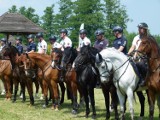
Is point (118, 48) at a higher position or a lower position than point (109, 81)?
higher

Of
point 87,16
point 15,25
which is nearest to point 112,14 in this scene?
point 87,16

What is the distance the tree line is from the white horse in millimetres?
47642

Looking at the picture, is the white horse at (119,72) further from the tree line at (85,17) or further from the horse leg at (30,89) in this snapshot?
the tree line at (85,17)

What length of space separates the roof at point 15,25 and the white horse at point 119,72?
21088mm

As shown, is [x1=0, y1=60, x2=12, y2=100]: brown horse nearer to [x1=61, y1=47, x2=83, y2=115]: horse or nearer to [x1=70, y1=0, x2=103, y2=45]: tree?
[x1=61, y1=47, x2=83, y2=115]: horse

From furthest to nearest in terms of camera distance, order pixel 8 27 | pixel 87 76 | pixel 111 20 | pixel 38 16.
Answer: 1. pixel 38 16
2. pixel 111 20
3. pixel 8 27
4. pixel 87 76

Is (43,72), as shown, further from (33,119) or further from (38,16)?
(38,16)

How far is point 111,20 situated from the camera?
60.7m

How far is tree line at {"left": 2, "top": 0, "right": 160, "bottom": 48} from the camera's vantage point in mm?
59188

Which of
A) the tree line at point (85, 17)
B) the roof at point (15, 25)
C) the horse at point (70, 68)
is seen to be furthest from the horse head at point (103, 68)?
the tree line at point (85, 17)

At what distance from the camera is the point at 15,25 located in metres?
31.3

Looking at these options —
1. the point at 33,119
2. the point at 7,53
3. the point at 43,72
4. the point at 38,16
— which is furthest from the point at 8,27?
the point at 38,16

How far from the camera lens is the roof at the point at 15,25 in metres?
30.5

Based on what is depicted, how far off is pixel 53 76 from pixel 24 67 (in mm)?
1191
